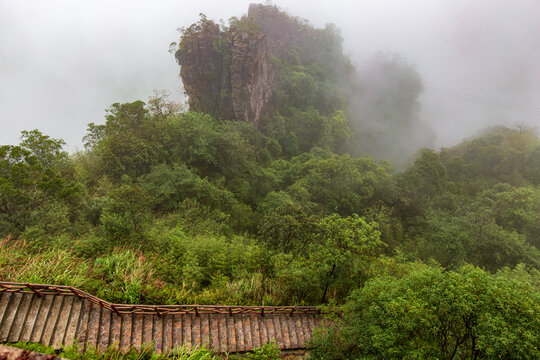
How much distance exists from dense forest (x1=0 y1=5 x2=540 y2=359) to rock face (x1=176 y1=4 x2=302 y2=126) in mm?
198

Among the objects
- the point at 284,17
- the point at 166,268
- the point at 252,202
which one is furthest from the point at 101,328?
the point at 284,17

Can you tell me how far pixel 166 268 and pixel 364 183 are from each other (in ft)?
77.4

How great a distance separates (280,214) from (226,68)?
2883cm

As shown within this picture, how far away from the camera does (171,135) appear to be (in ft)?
85.4

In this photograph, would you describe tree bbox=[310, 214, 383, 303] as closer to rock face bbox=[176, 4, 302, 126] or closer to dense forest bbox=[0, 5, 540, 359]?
dense forest bbox=[0, 5, 540, 359]

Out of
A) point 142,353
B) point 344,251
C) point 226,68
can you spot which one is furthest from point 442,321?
point 226,68

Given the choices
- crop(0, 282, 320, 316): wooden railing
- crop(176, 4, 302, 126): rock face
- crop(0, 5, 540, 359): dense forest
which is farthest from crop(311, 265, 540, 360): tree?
crop(176, 4, 302, 126): rock face

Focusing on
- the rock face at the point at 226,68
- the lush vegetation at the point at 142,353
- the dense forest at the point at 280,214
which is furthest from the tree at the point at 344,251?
the rock face at the point at 226,68

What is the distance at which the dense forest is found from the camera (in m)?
6.60

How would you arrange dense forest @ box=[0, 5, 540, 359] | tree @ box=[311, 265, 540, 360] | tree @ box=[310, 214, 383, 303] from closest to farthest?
tree @ box=[311, 265, 540, 360]
dense forest @ box=[0, 5, 540, 359]
tree @ box=[310, 214, 383, 303]

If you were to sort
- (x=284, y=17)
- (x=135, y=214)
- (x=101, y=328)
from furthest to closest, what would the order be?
(x=284, y=17), (x=135, y=214), (x=101, y=328)

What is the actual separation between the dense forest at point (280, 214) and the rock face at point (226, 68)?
0.20 metres

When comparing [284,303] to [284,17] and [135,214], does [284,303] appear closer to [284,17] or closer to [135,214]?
[135,214]

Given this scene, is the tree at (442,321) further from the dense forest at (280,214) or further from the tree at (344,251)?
the tree at (344,251)
